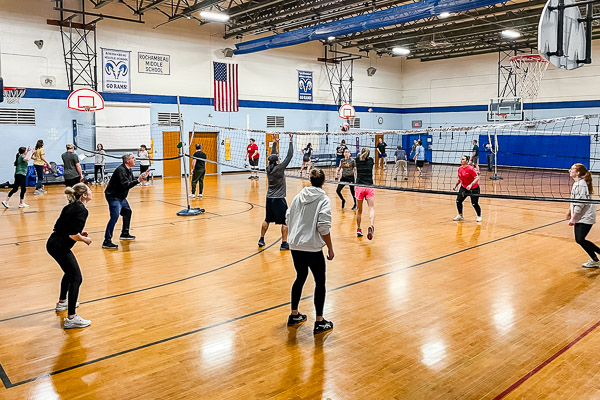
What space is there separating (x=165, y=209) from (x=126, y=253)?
16.2ft

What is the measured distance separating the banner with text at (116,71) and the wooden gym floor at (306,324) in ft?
39.9

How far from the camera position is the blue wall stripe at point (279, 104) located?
1989 cm

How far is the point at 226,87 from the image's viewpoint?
24.9m

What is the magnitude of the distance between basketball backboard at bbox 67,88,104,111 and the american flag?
6.97 metres

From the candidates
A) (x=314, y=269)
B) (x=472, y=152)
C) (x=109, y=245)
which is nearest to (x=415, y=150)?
(x=472, y=152)

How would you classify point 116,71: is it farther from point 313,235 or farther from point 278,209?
point 313,235

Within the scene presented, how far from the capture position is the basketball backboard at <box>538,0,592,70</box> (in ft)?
20.1

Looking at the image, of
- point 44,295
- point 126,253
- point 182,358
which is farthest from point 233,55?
point 182,358

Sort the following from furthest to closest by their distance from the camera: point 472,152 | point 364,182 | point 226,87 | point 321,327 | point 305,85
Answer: point 305,85 < point 226,87 < point 472,152 < point 364,182 < point 321,327

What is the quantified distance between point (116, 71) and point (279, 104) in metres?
8.84

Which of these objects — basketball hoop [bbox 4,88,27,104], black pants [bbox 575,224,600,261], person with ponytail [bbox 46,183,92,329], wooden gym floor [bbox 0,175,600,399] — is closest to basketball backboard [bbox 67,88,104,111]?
basketball hoop [bbox 4,88,27,104]

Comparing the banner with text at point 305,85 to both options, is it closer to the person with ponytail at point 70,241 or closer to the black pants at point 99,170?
the black pants at point 99,170

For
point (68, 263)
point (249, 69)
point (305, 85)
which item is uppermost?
point (249, 69)

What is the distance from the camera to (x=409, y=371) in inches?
176
